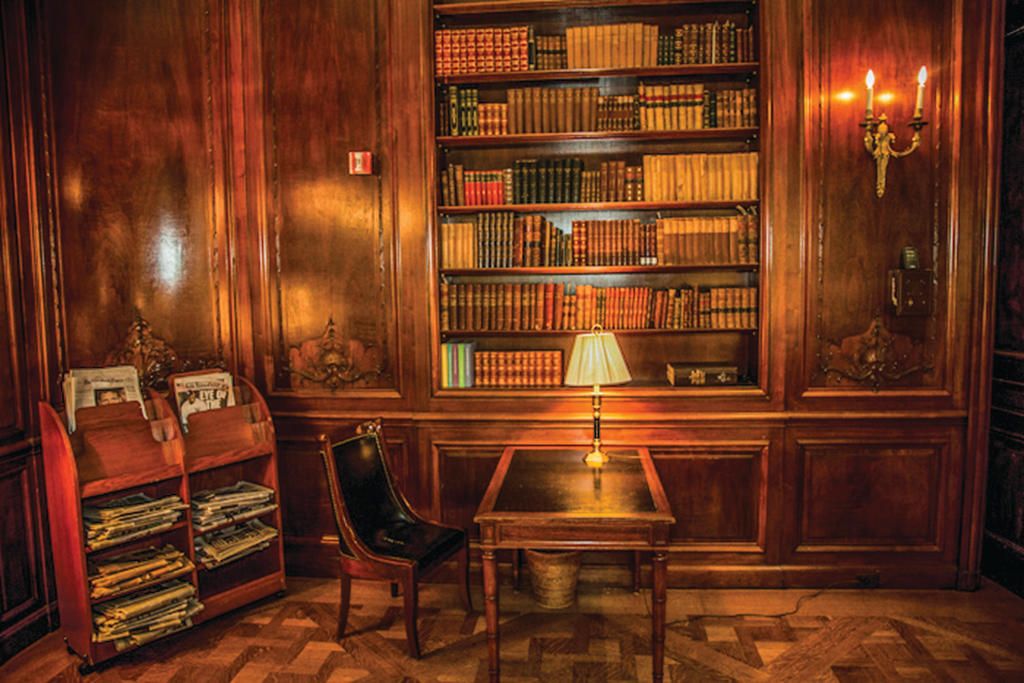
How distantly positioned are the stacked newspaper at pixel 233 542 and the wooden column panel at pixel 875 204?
→ 2.76 meters

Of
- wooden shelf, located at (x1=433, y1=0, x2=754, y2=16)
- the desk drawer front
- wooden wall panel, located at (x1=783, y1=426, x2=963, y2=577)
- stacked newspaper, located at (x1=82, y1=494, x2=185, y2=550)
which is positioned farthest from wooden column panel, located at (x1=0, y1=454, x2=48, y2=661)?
wooden wall panel, located at (x1=783, y1=426, x2=963, y2=577)

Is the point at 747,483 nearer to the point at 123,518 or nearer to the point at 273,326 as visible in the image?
the point at 273,326

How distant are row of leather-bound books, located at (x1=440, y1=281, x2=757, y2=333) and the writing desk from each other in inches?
41.4

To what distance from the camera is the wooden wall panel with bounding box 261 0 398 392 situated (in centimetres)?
366

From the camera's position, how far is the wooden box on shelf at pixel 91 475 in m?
2.93

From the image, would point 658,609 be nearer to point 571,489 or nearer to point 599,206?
point 571,489

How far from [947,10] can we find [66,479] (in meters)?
4.50

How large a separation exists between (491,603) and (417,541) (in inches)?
22.9

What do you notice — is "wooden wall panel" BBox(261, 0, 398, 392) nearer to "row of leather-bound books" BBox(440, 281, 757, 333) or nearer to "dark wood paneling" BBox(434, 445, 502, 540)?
"row of leather-bound books" BBox(440, 281, 757, 333)

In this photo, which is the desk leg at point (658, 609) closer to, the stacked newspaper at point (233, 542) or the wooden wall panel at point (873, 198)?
the wooden wall panel at point (873, 198)

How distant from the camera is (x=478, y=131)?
3.72m

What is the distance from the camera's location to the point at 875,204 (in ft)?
11.5

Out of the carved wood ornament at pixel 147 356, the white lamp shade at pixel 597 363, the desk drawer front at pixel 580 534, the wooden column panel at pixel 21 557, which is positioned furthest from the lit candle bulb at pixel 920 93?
the wooden column panel at pixel 21 557

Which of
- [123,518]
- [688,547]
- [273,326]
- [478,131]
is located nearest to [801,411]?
[688,547]
